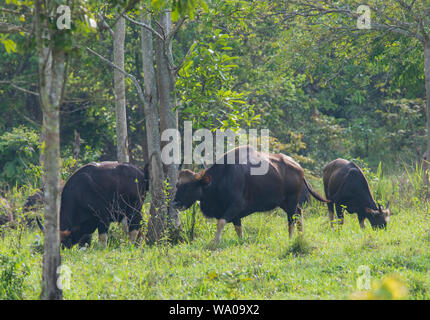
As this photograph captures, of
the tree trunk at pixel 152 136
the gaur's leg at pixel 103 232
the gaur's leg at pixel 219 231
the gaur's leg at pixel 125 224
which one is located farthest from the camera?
the gaur's leg at pixel 125 224

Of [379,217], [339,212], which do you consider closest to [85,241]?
[339,212]

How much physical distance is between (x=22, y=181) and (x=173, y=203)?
30.5ft

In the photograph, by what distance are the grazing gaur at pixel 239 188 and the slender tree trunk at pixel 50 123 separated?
4535mm

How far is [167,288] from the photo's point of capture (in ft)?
22.1

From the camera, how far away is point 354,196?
1112cm

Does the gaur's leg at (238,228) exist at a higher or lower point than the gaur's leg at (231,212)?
lower

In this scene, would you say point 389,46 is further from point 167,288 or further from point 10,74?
point 10,74

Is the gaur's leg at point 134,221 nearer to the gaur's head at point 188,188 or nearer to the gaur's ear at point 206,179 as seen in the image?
the gaur's head at point 188,188

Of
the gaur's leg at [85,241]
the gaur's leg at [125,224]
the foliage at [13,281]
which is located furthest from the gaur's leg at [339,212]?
the foliage at [13,281]

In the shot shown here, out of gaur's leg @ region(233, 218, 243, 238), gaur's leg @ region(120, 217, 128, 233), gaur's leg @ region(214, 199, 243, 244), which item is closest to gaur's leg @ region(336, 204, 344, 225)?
gaur's leg @ region(233, 218, 243, 238)

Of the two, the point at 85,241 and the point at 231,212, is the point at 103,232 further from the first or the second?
the point at 231,212

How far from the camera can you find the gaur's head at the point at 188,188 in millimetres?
10055
